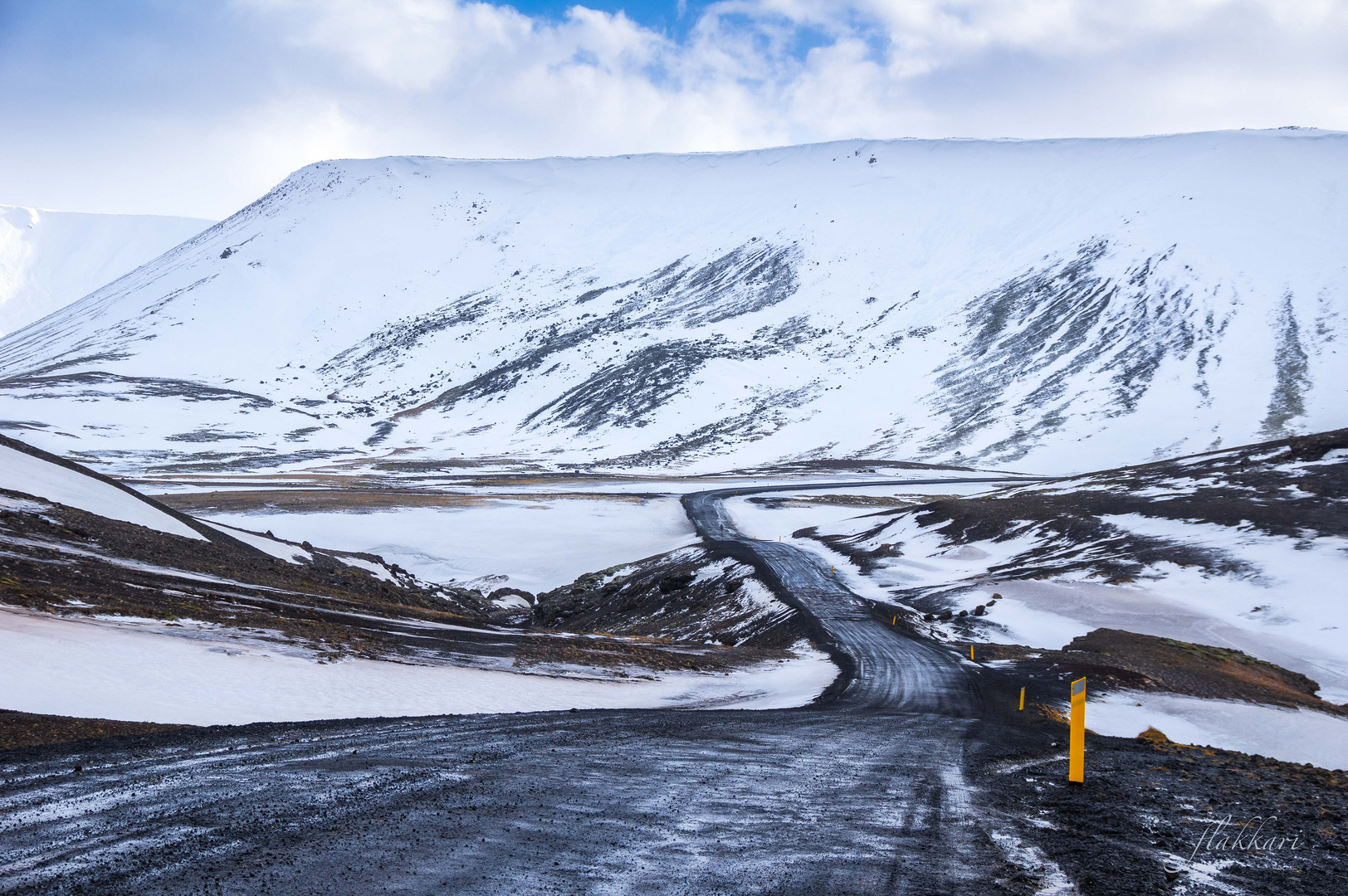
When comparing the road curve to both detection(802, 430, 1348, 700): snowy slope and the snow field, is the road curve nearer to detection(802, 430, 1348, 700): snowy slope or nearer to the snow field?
detection(802, 430, 1348, 700): snowy slope

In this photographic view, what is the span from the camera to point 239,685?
12.6 metres

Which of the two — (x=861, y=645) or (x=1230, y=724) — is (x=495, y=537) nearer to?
(x=861, y=645)

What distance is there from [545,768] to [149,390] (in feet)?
576

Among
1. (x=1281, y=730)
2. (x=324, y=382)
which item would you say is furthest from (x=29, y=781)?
(x=324, y=382)

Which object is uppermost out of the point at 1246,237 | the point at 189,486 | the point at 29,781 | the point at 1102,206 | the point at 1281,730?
the point at 1102,206

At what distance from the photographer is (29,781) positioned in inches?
287

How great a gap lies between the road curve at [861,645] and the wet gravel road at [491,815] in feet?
20.8

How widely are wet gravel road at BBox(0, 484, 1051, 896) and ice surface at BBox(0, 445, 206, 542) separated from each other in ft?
71.5

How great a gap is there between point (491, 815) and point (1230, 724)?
678 inches

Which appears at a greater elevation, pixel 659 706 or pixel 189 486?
pixel 189 486

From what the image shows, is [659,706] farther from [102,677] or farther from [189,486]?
[189,486]
